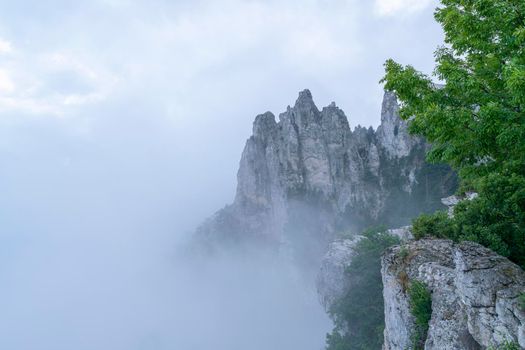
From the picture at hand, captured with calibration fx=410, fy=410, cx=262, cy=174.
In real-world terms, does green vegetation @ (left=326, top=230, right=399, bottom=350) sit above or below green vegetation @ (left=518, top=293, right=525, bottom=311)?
above

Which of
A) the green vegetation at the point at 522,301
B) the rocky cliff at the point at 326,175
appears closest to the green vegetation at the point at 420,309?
the green vegetation at the point at 522,301

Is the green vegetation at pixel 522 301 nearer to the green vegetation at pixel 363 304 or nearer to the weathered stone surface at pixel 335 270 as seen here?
the green vegetation at pixel 363 304

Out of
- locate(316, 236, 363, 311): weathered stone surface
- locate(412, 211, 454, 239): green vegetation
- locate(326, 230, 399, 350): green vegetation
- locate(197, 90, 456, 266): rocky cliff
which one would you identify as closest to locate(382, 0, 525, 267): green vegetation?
locate(412, 211, 454, 239): green vegetation

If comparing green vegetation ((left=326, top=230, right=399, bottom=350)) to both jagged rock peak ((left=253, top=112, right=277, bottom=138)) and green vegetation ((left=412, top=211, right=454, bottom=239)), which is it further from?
jagged rock peak ((left=253, top=112, right=277, bottom=138))

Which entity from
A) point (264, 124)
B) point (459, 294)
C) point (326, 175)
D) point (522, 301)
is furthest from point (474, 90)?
point (264, 124)

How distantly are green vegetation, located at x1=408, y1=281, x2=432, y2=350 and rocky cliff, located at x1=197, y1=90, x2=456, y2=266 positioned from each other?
254 feet

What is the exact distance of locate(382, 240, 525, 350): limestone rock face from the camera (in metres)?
9.21

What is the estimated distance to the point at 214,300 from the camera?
139 m

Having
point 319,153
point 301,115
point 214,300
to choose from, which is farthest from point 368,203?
point 214,300

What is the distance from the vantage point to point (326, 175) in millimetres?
110938

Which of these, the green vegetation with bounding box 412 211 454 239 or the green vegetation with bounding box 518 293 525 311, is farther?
the green vegetation with bounding box 412 211 454 239

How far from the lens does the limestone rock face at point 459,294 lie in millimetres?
9211

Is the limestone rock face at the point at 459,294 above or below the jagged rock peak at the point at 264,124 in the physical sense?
below

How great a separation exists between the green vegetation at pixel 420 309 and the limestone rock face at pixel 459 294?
245 millimetres
